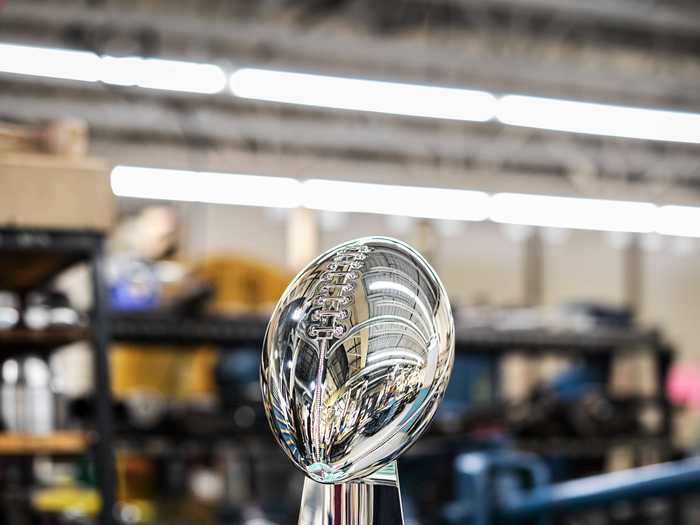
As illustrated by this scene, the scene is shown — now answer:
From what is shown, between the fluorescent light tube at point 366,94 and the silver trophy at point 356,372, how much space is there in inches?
236

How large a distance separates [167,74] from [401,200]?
3.96 meters

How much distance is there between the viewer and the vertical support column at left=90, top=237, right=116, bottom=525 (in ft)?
9.87

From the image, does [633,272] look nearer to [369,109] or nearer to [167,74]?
[369,109]

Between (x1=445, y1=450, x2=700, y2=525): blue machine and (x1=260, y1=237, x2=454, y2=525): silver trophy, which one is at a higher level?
(x1=260, y1=237, x2=454, y2=525): silver trophy

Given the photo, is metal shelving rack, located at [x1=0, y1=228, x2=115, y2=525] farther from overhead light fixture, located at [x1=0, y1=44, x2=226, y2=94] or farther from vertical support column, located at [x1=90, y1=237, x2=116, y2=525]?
overhead light fixture, located at [x1=0, y1=44, x2=226, y2=94]

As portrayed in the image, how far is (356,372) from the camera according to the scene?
483 mm

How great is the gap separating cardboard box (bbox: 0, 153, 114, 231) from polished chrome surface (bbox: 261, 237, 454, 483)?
2378 mm

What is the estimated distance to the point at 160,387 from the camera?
23.1 feet

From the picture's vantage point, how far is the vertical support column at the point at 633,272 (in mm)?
15863

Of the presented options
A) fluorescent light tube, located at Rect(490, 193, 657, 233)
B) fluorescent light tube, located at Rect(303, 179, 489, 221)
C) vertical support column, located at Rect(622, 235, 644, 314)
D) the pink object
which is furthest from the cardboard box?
vertical support column, located at Rect(622, 235, 644, 314)

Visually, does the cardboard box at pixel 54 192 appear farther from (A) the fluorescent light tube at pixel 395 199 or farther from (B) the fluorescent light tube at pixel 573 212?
(B) the fluorescent light tube at pixel 573 212

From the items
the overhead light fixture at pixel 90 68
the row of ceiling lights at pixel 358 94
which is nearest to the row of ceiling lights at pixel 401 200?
the row of ceiling lights at pixel 358 94

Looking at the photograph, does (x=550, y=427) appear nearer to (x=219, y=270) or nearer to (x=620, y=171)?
(x=219, y=270)

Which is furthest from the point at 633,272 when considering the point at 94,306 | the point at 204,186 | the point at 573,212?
the point at 94,306
